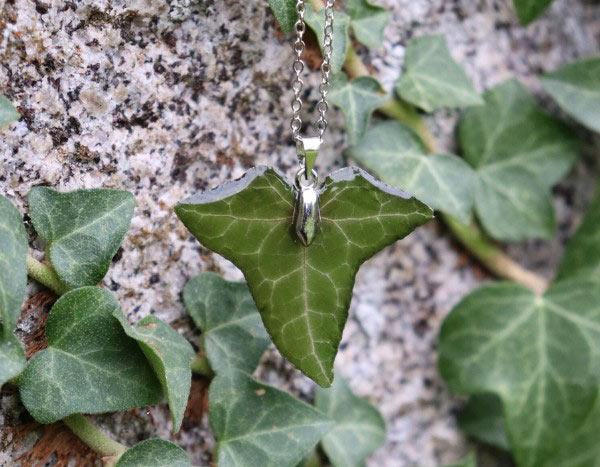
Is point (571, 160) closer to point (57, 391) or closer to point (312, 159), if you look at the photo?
point (312, 159)

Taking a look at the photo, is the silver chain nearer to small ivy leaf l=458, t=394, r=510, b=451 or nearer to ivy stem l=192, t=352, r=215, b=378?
ivy stem l=192, t=352, r=215, b=378

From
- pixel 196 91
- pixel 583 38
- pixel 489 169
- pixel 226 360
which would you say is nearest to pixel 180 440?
pixel 226 360

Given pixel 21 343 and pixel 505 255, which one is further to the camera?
pixel 505 255

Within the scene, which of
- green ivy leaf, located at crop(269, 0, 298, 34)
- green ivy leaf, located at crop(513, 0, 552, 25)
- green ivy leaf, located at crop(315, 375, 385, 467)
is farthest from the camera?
green ivy leaf, located at crop(513, 0, 552, 25)

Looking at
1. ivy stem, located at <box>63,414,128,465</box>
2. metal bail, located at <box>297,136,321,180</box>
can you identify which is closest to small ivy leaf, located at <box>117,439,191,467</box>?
ivy stem, located at <box>63,414,128,465</box>

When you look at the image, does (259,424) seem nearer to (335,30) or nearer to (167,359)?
(167,359)

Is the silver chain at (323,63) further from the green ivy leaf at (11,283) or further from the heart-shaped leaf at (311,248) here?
the green ivy leaf at (11,283)
